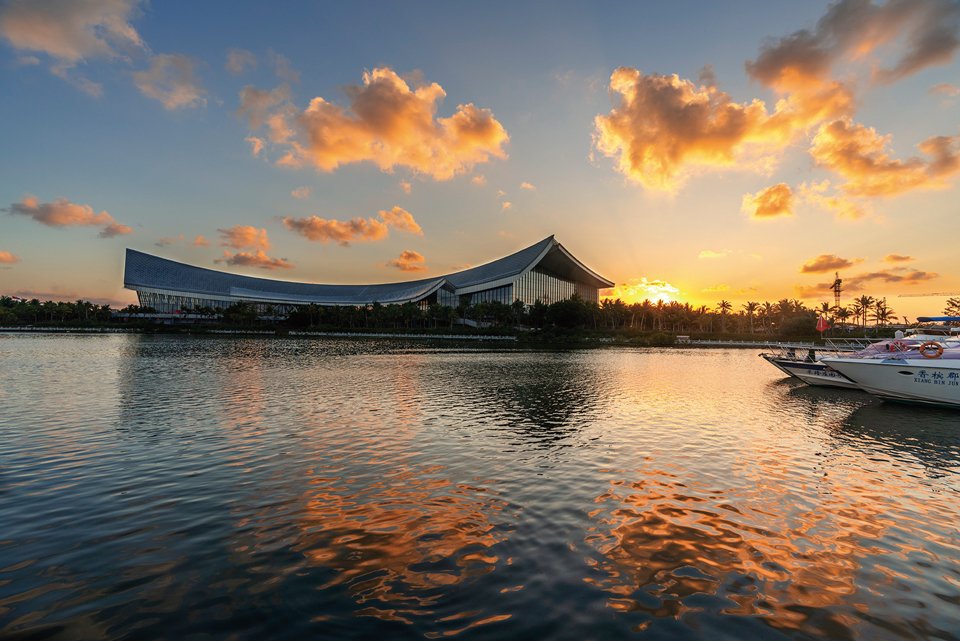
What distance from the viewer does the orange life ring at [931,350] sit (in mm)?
19234

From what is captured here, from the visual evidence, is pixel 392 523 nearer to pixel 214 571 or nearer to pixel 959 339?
pixel 214 571

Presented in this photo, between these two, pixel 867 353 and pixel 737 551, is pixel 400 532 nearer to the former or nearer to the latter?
pixel 737 551

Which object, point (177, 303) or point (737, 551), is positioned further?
point (177, 303)

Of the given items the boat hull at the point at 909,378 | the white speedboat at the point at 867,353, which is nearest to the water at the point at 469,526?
the boat hull at the point at 909,378

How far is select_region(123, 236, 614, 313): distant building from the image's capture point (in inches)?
5103

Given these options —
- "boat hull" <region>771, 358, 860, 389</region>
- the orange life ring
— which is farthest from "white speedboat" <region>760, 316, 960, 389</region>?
the orange life ring

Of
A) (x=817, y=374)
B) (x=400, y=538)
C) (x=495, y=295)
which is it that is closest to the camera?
(x=400, y=538)

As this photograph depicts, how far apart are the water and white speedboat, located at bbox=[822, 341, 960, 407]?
9.75ft

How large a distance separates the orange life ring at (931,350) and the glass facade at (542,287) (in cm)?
10537

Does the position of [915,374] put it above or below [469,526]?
above

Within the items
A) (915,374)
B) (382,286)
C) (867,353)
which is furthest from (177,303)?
(915,374)

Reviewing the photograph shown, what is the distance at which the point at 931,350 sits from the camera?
768 inches

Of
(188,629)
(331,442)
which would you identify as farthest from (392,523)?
(331,442)

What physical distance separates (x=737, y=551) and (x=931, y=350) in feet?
63.0
